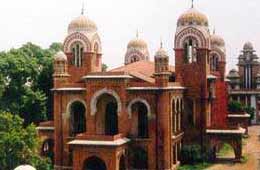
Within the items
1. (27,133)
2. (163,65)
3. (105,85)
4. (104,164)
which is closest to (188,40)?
(163,65)

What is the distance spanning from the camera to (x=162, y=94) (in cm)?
3155

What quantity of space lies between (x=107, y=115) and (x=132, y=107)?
236 centimetres

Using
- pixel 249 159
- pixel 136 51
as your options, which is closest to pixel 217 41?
pixel 136 51

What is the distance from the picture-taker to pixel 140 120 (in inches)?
1303

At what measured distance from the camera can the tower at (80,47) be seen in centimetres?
3750

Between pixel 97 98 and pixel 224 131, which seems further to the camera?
pixel 224 131

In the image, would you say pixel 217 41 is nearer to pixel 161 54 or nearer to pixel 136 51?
pixel 136 51

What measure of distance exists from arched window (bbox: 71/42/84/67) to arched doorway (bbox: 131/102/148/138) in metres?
7.29

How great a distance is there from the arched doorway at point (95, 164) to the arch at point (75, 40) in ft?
30.2

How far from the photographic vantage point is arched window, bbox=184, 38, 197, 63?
36.1 metres

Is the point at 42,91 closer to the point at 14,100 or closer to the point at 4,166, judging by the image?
the point at 14,100

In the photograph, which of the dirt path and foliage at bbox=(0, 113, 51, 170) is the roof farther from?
foliage at bbox=(0, 113, 51, 170)

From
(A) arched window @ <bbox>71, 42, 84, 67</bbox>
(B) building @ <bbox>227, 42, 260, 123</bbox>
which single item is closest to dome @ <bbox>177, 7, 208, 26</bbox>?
(A) arched window @ <bbox>71, 42, 84, 67</bbox>

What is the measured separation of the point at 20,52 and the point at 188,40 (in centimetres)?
1517
